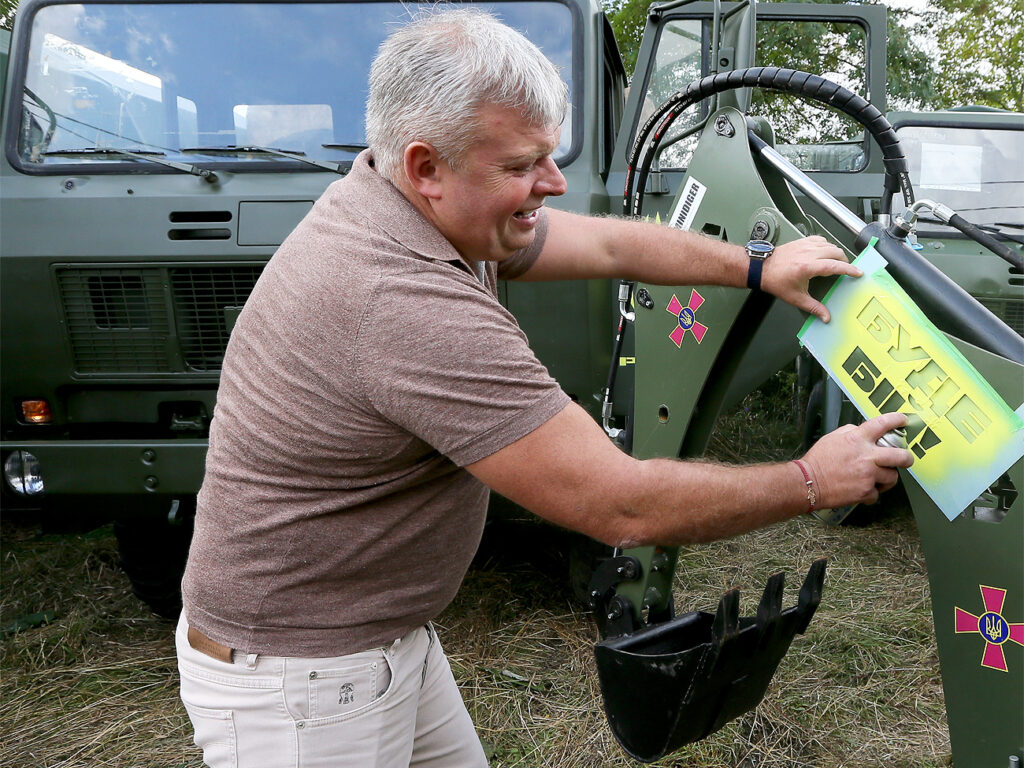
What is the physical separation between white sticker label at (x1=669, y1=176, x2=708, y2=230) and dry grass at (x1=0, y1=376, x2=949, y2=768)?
1.67 metres

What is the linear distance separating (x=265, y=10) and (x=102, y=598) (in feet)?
8.69

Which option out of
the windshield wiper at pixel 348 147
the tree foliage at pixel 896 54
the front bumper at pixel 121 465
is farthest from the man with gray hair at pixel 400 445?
the tree foliage at pixel 896 54

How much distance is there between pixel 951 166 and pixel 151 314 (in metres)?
3.78

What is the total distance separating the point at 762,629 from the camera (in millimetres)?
1798

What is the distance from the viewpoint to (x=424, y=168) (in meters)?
1.49

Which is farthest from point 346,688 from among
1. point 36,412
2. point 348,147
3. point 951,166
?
point 951,166

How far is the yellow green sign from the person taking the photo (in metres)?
1.28

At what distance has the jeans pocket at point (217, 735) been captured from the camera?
1.65m

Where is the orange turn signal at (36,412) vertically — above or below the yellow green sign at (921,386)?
below

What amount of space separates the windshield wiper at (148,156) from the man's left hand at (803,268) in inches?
86.5

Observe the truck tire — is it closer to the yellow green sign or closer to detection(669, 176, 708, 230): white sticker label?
detection(669, 176, 708, 230): white sticker label

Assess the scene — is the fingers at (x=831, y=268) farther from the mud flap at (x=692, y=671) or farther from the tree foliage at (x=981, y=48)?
the tree foliage at (x=981, y=48)

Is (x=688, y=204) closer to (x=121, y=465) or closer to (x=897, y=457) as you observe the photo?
(x=897, y=457)

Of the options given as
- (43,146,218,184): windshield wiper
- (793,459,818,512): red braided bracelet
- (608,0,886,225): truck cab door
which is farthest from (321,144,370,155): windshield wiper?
(793,459,818,512): red braided bracelet
